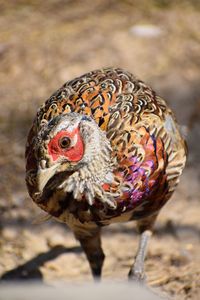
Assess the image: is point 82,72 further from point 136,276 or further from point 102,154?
point 102,154

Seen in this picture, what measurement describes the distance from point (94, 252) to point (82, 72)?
2.89 metres

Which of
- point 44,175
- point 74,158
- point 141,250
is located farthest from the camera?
point 141,250

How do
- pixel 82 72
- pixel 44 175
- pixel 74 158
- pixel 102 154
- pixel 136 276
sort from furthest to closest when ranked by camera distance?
pixel 82 72 < pixel 136 276 < pixel 102 154 < pixel 74 158 < pixel 44 175

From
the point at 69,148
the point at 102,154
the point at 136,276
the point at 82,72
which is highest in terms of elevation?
the point at 69,148

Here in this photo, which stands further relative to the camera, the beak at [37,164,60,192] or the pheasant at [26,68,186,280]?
the pheasant at [26,68,186,280]

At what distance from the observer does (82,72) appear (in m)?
7.86


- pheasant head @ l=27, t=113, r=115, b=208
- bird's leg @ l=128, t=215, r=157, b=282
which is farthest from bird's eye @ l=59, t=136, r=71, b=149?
bird's leg @ l=128, t=215, r=157, b=282

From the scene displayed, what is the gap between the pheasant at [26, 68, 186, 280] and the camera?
4375 mm

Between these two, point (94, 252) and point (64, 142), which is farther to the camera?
point (94, 252)

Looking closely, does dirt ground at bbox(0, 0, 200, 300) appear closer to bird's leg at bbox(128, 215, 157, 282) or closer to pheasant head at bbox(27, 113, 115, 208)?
bird's leg at bbox(128, 215, 157, 282)

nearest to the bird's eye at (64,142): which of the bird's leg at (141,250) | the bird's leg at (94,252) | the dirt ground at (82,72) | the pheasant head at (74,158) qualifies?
the pheasant head at (74,158)

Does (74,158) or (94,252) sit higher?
(74,158)

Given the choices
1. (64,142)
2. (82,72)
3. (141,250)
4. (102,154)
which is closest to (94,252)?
(141,250)

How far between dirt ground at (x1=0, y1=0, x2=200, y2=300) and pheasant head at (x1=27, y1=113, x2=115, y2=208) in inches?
44.4
